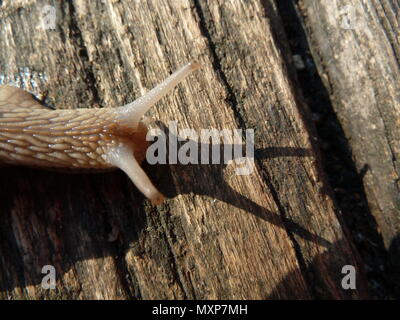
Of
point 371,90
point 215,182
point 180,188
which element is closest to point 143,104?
point 180,188

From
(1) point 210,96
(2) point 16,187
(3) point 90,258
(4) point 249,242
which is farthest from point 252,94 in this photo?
(2) point 16,187

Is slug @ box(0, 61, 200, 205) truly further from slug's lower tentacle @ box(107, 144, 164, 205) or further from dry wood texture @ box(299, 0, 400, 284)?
dry wood texture @ box(299, 0, 400, 284)

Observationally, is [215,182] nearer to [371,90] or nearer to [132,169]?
[132,169]

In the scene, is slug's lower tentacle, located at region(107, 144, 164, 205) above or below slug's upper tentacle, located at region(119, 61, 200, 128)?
below

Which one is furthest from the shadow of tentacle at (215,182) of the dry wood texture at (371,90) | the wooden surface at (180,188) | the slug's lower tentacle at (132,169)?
the dry wood texture at (371,90)

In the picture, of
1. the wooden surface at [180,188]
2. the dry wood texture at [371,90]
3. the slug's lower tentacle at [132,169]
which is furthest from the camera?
the dry wood texture at [371,90]

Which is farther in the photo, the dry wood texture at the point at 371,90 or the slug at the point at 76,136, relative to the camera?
the dry wood texture at the point at 371,90

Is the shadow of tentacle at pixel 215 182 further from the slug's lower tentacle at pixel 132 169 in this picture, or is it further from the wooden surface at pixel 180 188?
the slug's lower tentacle at pixel 132 169

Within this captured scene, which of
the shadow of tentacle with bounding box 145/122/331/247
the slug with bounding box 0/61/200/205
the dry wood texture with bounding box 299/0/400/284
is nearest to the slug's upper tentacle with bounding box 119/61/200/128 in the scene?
the slug with bounding box 0/61/200/205
